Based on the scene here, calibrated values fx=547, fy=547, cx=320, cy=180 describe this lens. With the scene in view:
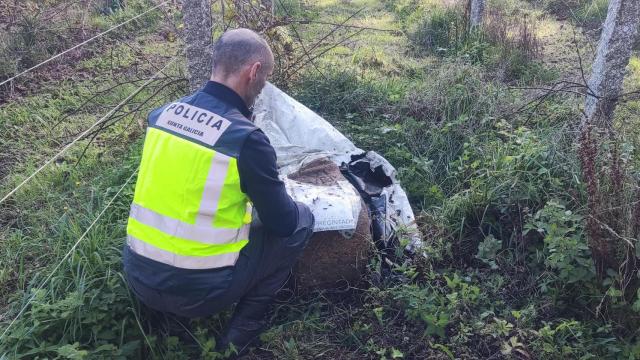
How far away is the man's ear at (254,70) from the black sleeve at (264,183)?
1.05 feet

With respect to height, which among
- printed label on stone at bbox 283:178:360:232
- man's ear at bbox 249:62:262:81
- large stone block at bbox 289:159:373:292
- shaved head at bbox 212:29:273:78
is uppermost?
shaved head at bbox 212:29:273:78

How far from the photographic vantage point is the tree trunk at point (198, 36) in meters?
3.89

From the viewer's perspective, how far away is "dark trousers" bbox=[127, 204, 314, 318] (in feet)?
8.80

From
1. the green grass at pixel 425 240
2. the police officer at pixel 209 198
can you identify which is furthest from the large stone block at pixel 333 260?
the police officer at pixel 209 198

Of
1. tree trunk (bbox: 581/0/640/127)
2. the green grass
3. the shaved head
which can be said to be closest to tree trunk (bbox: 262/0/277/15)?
the green grass

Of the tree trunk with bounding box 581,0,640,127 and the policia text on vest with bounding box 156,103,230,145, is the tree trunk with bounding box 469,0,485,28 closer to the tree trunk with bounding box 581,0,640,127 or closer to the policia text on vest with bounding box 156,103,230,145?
the tree trunk with bounding box 581,0,640,127

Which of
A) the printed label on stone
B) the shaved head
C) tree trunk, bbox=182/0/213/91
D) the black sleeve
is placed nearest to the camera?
the black sleeve

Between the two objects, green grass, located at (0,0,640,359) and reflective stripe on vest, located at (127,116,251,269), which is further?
green grass, located at (0,0,640,359)

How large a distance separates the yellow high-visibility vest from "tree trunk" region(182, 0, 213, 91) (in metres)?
1.44

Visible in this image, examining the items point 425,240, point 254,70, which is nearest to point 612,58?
point 425,240

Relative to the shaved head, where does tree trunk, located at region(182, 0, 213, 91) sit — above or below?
below

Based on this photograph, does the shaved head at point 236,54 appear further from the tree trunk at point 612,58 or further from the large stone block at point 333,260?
the tree trunk at point 612,58

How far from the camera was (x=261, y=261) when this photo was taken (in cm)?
289

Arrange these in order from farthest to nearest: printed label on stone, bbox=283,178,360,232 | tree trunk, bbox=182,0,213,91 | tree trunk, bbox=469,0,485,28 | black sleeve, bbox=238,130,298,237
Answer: tree trunk, bbox=469,0,485,28 < tree trunk, bbox=182,0,213,91 < printed label on stone, bbox=283,178,360,232 < black sleeve, bbox=238,130,298,237
